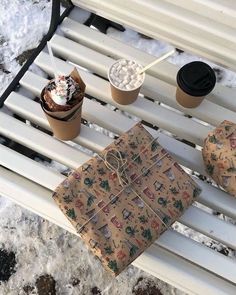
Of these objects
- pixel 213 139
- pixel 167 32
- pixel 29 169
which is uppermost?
pixel 167 32

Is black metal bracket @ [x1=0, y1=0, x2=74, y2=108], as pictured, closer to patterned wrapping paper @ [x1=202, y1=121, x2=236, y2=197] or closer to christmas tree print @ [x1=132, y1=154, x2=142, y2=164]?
christmas tree print @ [x1=132, y1=154, x2=142, y2=164]

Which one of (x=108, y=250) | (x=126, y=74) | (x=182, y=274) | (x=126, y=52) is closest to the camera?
(x=108, y=250)

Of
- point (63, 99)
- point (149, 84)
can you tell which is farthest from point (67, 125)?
point (149, 84)

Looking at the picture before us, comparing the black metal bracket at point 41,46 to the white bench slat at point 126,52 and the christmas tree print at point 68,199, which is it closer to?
the white bench slat at point 126,52

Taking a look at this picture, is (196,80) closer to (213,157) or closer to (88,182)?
(213,157)

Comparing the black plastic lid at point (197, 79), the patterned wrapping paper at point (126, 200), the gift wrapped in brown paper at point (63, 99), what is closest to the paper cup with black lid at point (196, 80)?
the black plastic lid at point (197, 79)

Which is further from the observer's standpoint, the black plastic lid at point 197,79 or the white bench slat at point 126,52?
the white bench slat at point 126,52

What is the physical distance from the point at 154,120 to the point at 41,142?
0.36m

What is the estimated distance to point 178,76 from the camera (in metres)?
1.45

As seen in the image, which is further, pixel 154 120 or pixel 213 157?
pixel 154 120

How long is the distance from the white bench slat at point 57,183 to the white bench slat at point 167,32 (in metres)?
0.48

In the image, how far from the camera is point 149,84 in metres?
1.56

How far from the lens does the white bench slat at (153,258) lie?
4.48ft

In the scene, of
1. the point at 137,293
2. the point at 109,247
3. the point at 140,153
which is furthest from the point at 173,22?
the point at 137,293
